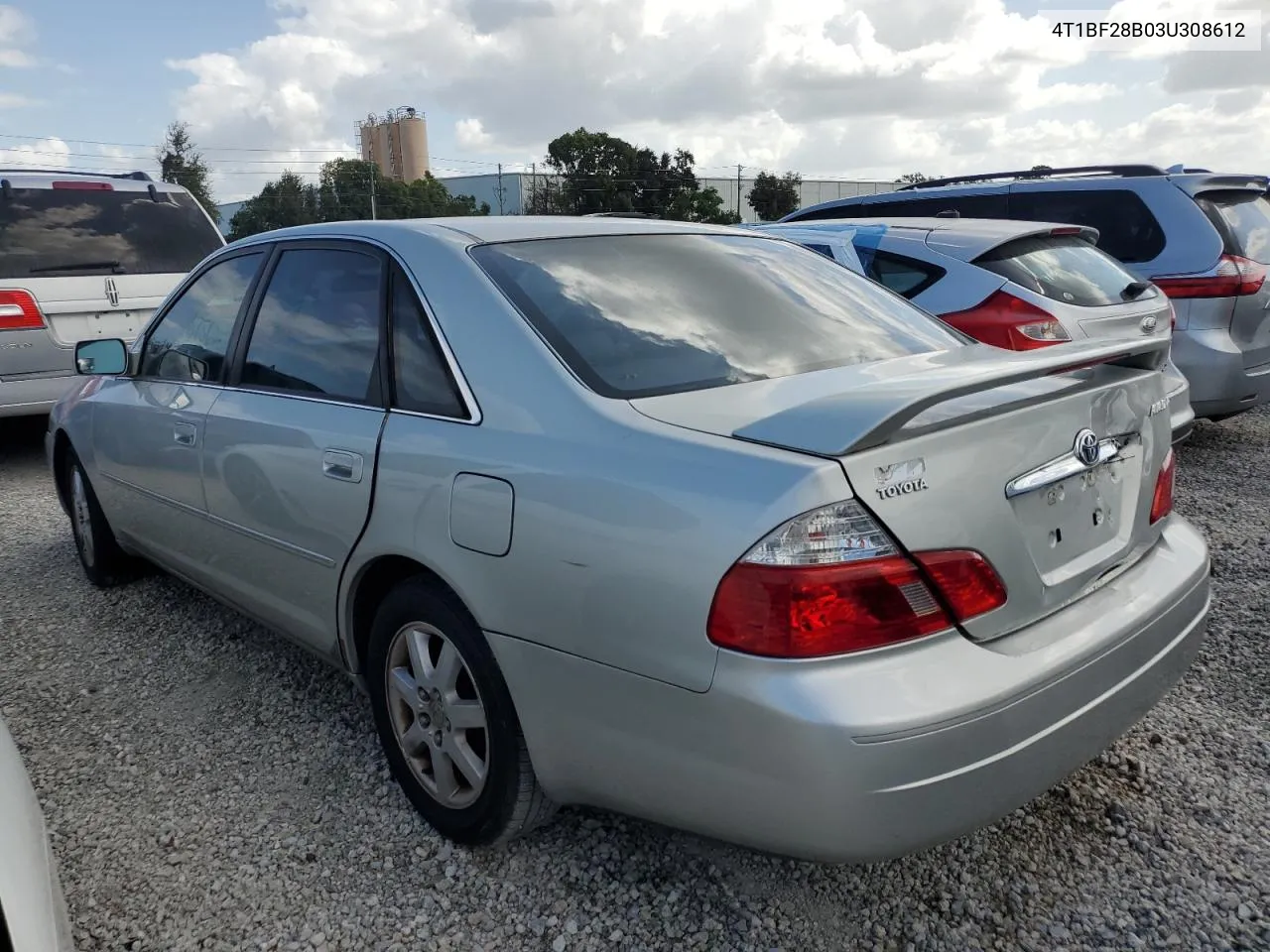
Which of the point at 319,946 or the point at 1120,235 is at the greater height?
the point at 1120,235

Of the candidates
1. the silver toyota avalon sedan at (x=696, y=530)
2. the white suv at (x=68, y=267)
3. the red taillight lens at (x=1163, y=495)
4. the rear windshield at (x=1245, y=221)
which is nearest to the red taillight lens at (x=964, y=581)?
the silver toyota avalon sedan at (x=696, y=530)

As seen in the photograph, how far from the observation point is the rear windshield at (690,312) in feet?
7.53

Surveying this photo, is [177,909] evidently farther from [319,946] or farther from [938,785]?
[938,785]

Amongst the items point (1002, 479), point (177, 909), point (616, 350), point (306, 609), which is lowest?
point (177, 909)

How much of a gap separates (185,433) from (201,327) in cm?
45

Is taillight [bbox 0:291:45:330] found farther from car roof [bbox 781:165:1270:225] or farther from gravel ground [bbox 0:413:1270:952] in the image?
car roof [bbox 781:165:1270:225]

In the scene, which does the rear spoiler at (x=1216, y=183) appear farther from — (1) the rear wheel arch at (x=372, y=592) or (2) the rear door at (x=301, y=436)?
(1) the rear wheel arch at (x=372, y=592)

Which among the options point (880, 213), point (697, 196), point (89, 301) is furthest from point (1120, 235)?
point (697, 196)

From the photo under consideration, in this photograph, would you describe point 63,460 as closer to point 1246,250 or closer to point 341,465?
point 341,465

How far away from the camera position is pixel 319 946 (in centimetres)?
220

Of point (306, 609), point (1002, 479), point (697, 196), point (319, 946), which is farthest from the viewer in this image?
point (697, 196)

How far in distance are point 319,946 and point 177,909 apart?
40cm

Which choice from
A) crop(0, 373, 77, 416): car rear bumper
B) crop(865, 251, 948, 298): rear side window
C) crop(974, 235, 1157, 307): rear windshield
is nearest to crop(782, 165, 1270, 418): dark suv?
crop(974, 235, 1157, 307): rear windshield

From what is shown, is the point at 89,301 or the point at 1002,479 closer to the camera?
the point at 1002,479
